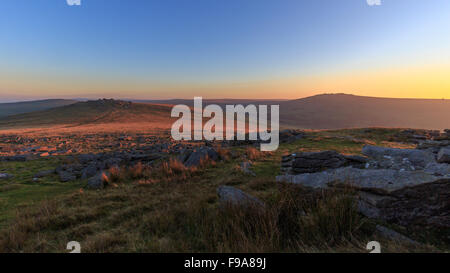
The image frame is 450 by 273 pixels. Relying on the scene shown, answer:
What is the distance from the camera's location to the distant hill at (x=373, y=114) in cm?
9446

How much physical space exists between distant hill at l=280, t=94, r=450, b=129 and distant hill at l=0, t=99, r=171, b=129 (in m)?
58.2

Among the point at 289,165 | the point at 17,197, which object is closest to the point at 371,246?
the point at 289,165

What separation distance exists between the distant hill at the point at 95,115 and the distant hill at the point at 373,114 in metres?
58.2

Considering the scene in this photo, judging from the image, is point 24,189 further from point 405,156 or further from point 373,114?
point 373,114

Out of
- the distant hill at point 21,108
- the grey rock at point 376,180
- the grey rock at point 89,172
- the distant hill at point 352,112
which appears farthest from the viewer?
the distant hill at point 21,108

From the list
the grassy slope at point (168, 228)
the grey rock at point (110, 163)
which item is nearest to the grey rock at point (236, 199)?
the grassy slope at point (168, 228)

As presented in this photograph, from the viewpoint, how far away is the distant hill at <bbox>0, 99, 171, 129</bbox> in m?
52.0

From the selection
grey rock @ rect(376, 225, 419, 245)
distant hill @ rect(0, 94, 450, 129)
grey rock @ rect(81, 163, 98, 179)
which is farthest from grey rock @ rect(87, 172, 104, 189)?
distant hill @ rect(0, 94, 450, 129)

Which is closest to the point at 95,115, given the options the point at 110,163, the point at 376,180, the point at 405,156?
the point at 110,163

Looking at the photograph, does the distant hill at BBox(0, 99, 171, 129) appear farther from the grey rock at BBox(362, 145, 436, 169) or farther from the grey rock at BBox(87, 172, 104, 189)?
the grey rock at BBox(362, 145, 436, 169)

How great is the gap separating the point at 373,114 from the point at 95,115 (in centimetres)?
14116

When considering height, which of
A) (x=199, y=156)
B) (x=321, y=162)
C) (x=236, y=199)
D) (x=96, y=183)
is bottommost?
(x=96, y=183)

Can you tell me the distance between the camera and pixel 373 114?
11531cm

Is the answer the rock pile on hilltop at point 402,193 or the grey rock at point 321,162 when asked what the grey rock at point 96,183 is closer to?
the rock pile on hilltop at point 402,193
